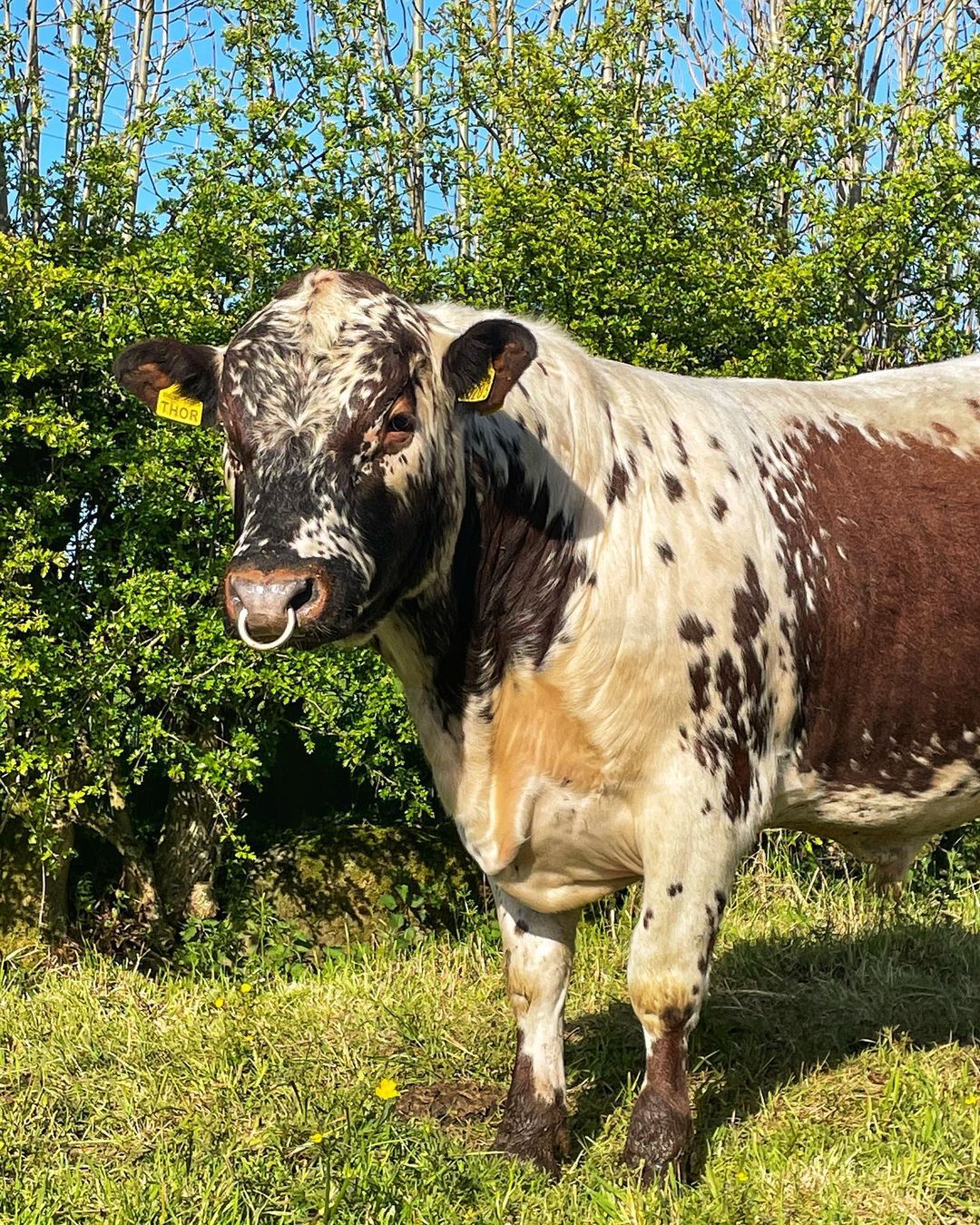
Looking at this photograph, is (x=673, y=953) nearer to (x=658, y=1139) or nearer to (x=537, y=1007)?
(x=658, y=1139)

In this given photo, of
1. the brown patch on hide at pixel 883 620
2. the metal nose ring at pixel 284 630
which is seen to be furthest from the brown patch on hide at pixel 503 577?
the metal nose ring at pixel 284 630

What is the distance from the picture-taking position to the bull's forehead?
3.75 m

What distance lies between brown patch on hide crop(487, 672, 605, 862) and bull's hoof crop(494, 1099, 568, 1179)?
85 cm

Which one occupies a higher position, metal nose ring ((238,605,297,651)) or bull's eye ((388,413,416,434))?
bull's eye ((388,413,416,434))

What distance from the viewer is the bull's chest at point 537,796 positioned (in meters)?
4.20

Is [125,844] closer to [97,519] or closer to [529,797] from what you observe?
[97,519]

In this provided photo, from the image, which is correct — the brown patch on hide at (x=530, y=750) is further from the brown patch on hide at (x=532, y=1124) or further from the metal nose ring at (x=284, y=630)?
the metal nose ring at (x=284, y=630)

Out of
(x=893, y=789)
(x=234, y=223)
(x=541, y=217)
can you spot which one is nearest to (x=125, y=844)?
(x=234, y=223)

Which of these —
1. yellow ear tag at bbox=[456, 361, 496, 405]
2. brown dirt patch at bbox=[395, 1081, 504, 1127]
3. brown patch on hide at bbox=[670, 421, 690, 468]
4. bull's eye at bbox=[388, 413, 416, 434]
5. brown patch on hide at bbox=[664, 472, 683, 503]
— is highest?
yellow ear tag at bbox=[456, 361, 496, 405]

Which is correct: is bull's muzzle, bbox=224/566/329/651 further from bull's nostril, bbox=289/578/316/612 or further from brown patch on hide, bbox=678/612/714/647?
brown patch on hide, bbox=678/612/714/647

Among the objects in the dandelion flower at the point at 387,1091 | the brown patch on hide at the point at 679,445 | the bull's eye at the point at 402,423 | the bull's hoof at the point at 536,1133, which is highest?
the bull's eye at the point at 402,423

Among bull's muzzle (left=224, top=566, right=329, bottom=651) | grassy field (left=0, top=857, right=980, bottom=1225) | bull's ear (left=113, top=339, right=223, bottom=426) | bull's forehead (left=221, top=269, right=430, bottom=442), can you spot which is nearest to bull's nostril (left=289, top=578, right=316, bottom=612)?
bull's muzzle (left=224, top=566, right=329, bottom=651)

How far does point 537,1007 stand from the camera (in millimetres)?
4688

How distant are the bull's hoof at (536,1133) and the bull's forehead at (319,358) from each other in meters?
2.24
